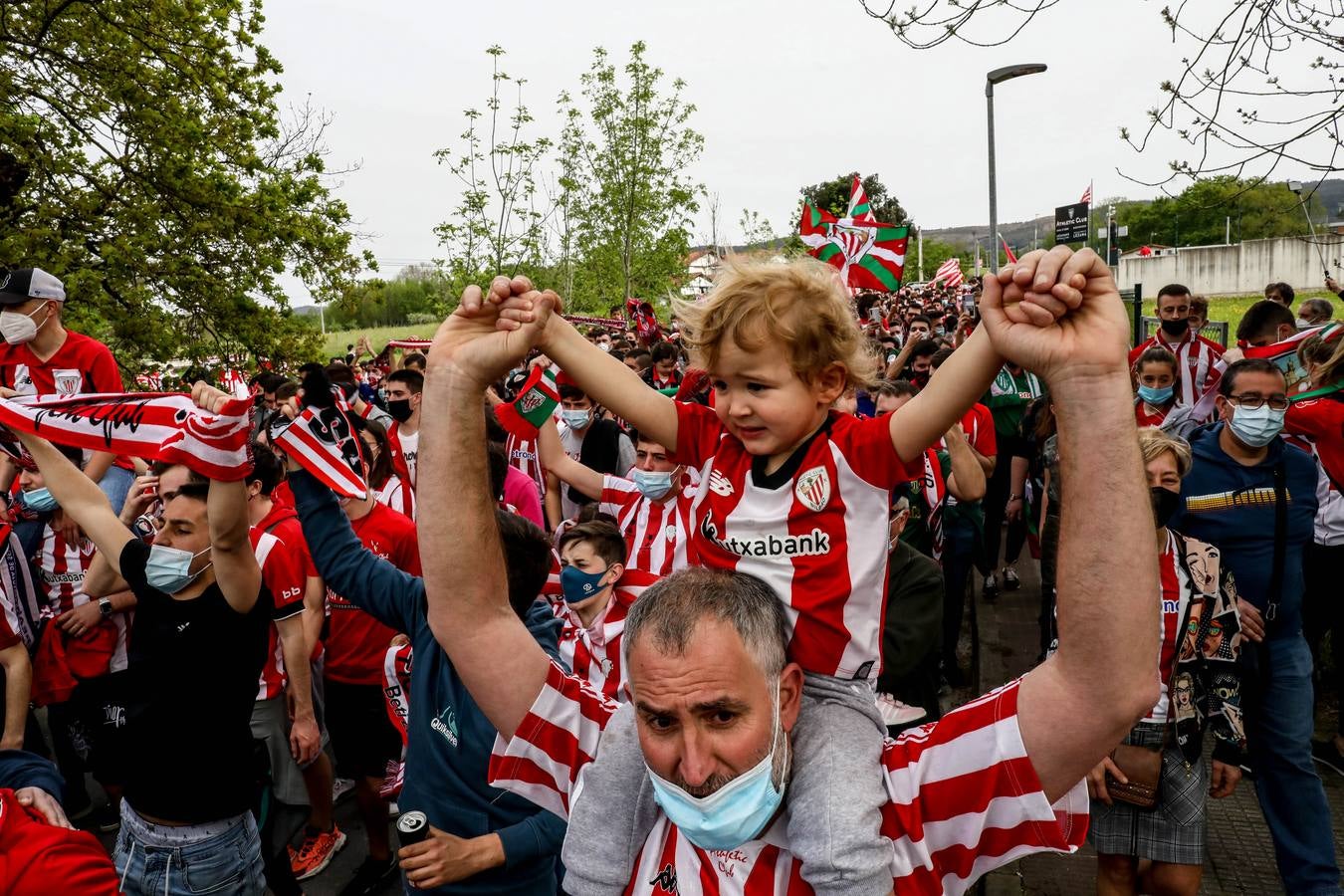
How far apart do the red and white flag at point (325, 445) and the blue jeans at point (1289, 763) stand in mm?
3865

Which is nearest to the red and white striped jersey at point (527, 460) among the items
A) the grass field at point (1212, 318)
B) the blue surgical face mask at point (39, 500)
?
the blue surgical face mask at point (39, 500)

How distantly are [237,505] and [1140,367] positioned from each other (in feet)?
19.3

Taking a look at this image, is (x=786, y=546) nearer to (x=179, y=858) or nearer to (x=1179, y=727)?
(x=1179, y=727)

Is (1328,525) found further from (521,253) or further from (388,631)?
(521,253)

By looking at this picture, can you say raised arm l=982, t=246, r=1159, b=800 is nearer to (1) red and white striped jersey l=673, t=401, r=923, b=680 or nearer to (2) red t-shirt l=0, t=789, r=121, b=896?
(1) red and white striped jersey l=673, t=401, r=923, b=680

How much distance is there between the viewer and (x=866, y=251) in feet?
35.5

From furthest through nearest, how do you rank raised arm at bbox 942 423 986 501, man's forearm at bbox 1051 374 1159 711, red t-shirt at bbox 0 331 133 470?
1. red t-shirt at bbox 0 331 133 470
2. raised arm at bbox 942 423 986 501
3. man's forearm at bbox 1051 374 1159 711

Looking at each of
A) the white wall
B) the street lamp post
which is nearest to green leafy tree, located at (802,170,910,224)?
the white wall

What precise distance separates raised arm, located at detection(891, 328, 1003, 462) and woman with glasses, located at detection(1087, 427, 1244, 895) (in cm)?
202

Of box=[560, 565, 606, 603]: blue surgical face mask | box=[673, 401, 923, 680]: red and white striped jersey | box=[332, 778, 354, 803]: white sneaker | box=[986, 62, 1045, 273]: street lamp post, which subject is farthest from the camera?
box=[986, 62, 1045, 273]: street lamp post

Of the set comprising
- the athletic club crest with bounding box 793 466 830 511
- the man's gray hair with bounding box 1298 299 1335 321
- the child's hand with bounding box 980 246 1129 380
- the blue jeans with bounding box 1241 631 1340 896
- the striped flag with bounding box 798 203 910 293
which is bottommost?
the blue jeans with bounding box 1241 631 1340 896

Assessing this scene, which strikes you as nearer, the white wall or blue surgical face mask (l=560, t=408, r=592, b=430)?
blue surgical face mask (l=560, t=408, r=592, b=430)

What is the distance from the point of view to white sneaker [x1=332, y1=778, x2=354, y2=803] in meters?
5.62

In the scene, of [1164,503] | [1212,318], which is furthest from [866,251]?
[1212,318]
